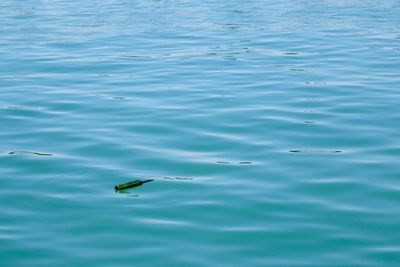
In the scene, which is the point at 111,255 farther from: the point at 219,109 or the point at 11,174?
the point at 219,109

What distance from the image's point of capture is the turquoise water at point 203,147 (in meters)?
5.29

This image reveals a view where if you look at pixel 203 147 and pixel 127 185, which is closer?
pixel 127 185

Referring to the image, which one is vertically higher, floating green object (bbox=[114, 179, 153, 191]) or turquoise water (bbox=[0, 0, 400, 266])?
floating green object (bbox=[114, 179, 153, 191])

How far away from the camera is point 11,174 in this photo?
680 cm

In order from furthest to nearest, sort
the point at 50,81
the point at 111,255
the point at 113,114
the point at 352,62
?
the point at 352,62 → the point at 50,81 → the point at 113,114 → the point at 111,255

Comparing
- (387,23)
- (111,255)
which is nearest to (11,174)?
(111,255)

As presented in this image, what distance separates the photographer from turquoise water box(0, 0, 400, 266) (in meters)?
5.29

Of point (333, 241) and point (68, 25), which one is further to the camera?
point (68, 25)

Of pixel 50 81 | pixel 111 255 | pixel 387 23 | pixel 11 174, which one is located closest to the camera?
pixel 111 255

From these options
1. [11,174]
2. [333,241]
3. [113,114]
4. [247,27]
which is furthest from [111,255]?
[247,27]

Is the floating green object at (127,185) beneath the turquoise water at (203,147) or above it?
above

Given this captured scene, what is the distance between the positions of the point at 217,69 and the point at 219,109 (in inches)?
91.8

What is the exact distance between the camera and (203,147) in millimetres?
7406

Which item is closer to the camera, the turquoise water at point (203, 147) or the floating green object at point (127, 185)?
the turquoise water at point (203, 147)
